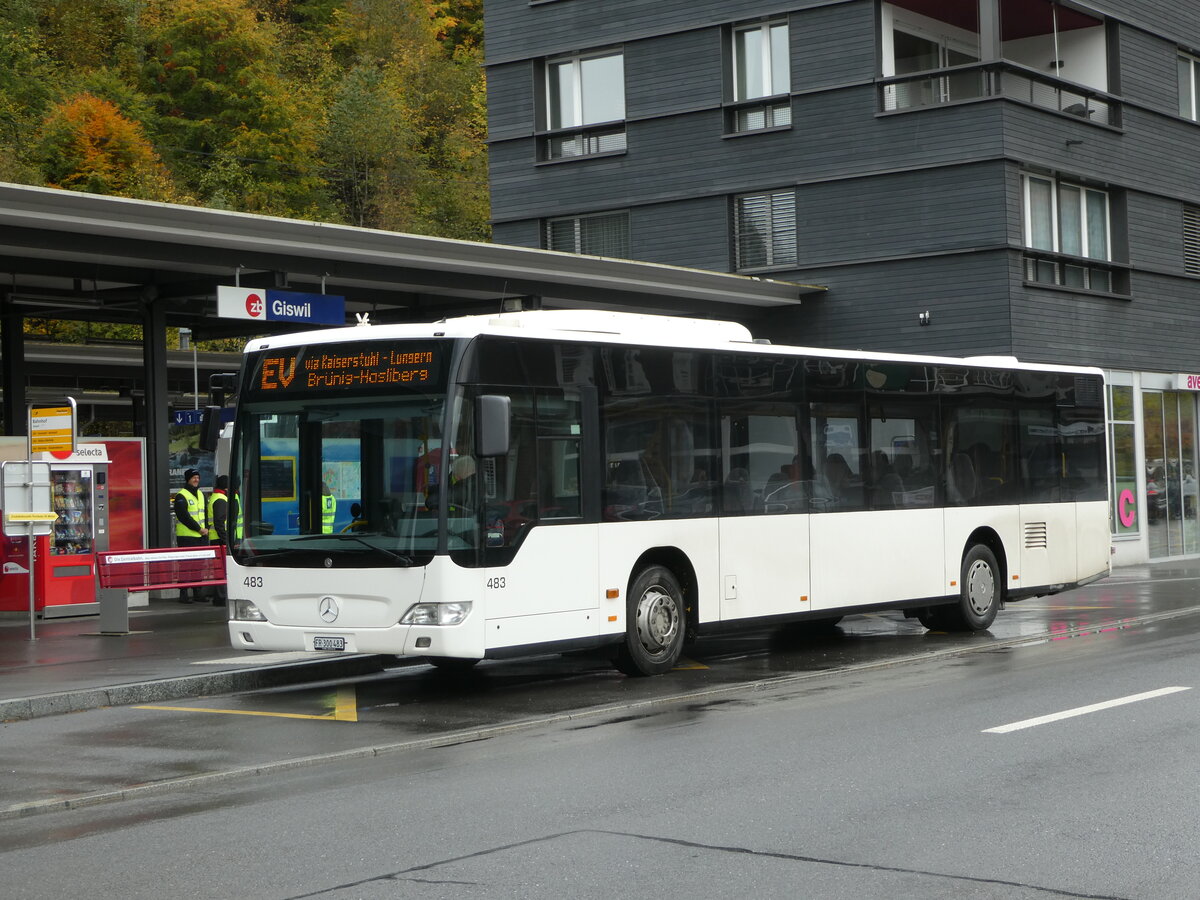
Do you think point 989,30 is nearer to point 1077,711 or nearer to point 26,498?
point 26,498

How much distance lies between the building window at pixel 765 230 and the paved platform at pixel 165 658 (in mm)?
9603

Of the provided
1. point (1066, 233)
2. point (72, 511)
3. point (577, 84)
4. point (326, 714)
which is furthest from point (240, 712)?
point (577, 84)

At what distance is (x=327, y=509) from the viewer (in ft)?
40.0

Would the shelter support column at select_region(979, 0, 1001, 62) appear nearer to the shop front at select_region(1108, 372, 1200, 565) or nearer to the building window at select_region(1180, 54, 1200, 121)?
the shop front at select_region(1108, 372, 1200, 565)

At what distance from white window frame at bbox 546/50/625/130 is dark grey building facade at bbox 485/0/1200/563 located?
0.15 ft

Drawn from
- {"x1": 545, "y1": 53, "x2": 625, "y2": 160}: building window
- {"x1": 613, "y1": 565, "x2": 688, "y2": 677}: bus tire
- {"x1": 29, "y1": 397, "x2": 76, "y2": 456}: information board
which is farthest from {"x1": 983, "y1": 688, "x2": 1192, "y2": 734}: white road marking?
{"x1": 545, "y1": 53, "x2": 625, "y2": 160}: building window

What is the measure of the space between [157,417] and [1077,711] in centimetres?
1472

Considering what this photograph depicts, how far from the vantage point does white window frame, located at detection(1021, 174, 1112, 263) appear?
90.3 feet

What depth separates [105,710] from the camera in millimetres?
12266

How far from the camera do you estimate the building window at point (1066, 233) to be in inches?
1091

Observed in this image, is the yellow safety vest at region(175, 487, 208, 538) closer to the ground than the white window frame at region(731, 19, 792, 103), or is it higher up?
closer to the ground

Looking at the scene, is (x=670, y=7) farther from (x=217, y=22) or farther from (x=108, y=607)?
(x=217, y=22)

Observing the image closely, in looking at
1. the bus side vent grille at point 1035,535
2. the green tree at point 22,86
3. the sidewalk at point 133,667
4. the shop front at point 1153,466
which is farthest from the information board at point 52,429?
the green tree at point 22,86

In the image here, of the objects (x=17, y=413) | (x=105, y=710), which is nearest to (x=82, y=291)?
(x=17, y=413)
